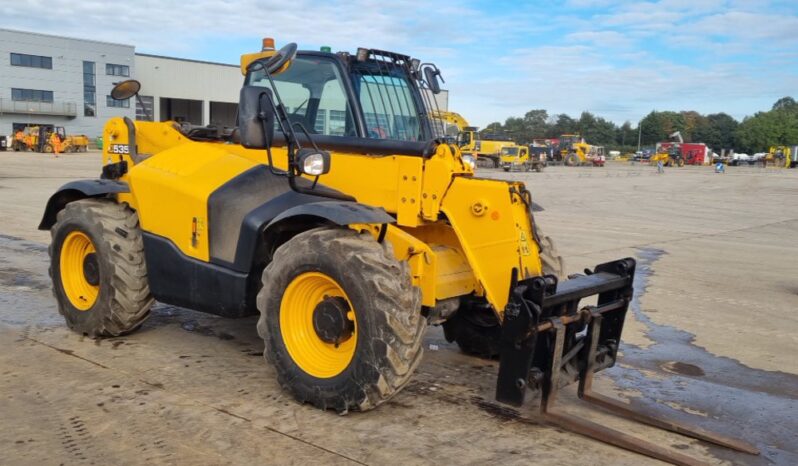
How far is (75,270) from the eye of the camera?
19.7ft

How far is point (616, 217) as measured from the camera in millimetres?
18766

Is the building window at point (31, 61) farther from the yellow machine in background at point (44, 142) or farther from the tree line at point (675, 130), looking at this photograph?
the tree line at point (675, 130)

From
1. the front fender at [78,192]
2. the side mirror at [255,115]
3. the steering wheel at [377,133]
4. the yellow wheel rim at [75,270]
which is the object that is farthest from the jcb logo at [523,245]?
the yellow wheel rim at [75,270]

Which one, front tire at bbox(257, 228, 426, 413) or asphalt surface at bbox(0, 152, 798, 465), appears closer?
asphalt surface at bbox(0, 152, 798, 465)

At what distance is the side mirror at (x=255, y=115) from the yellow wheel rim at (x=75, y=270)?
233 centimetres

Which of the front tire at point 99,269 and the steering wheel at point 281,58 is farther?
the front tire at point 99,269

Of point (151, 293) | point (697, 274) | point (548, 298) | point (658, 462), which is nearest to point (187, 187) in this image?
point (151, 293)

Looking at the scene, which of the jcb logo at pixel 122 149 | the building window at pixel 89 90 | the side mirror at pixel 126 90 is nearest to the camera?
the side mirror at pixel 126 90

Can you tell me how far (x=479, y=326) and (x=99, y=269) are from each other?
3010mm

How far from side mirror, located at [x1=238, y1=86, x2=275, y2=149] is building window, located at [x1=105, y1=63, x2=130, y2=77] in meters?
67.0

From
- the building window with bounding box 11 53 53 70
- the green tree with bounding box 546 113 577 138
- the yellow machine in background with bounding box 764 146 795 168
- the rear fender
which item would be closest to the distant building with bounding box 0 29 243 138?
the building window with bounding box 11 53 53 70

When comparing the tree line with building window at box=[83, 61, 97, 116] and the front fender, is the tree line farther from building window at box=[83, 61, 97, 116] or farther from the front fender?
the front fender

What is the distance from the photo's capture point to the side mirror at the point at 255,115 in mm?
4375

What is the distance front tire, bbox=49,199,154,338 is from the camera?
547 cm
